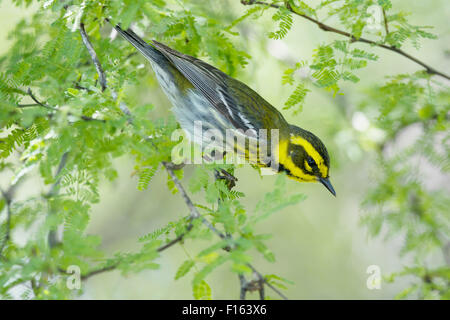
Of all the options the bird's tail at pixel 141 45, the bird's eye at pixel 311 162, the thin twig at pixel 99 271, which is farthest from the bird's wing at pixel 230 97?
the thin twig at pixel 99 271

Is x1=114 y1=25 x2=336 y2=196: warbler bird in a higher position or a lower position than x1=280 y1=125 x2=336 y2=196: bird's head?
higher

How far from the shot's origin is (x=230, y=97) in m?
4.14

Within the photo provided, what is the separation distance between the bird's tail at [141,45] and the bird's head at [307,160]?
1.36m

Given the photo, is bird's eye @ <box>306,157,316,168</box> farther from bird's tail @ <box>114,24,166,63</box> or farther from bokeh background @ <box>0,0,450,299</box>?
bokeh background @ <box>0,0,450,299</box>

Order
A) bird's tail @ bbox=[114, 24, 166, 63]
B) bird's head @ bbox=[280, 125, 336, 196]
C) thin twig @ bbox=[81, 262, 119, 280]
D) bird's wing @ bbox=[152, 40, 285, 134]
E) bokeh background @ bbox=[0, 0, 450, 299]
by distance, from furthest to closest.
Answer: bokeh background @ bbox=[0, 0, 450, 299] → bird's wing @ bbox=[152, 40, 285, 134] → bird's head @ bbox=[280, 125, 336, 196] → bird's tail @ bbox=[114, 24, 166, 63] → thin twig @ bbox=[81, 262, 119, 280]

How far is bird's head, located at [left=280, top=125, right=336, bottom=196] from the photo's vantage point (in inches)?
149

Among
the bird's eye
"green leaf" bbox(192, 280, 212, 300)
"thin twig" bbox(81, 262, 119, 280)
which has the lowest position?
"green leaf" bbox(192, 280, 212, 300)

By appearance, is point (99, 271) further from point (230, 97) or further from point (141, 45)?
point (230, 97)

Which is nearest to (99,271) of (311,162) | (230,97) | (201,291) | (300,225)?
(201,291)

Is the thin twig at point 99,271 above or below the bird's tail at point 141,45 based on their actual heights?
below

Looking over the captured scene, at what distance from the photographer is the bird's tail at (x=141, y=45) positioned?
3.50 metres

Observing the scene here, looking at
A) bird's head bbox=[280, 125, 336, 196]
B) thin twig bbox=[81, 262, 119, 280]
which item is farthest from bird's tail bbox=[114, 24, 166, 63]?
thin twig bbox=[81, 262, 119, 280]

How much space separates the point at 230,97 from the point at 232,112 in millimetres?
166

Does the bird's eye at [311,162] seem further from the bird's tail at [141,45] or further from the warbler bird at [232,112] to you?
the bird's tail at [141,45]
